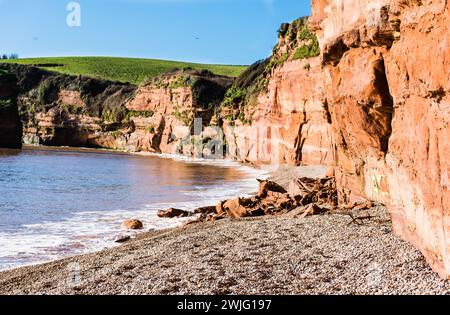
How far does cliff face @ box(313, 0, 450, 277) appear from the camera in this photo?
342 inches

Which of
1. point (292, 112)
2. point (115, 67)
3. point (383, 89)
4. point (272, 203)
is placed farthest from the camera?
point (115, 67)

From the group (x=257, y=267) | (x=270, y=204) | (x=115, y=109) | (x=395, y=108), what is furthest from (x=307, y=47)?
(x=115, y=109)

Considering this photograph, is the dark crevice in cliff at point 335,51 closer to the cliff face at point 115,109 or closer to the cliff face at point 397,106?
the cliff face at point 397,106

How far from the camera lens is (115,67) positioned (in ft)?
563

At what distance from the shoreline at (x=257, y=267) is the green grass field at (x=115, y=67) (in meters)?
143

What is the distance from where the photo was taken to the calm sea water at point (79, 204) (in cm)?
1644

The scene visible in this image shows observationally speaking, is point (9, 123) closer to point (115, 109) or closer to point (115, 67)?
point (115, 109)

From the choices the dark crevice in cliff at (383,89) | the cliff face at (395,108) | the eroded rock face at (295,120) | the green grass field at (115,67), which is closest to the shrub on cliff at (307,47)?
the eroded rock face at (295,120)

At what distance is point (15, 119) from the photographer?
321 ft

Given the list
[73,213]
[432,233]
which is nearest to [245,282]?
[432,233]

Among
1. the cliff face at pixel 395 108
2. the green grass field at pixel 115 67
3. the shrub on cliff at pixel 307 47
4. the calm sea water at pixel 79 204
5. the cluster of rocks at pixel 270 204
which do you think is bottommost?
the calm sea water at pixel 79 204

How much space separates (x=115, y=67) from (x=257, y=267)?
17002cm

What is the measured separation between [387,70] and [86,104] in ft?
369

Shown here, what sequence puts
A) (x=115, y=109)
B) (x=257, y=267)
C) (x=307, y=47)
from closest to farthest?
(x=257, y=267), (x=307, y=47), (x=115, y=109)
